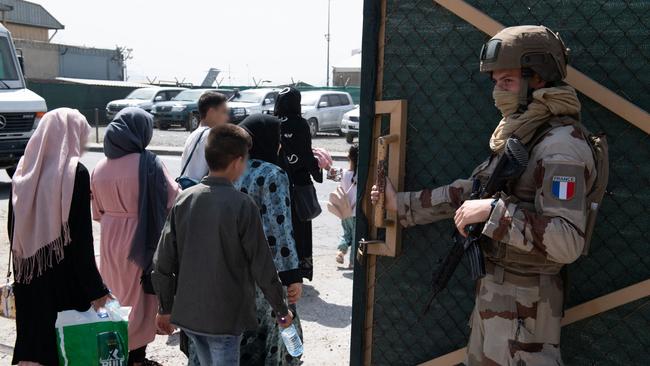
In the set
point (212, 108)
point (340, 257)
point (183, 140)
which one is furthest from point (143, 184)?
point (183, 140)

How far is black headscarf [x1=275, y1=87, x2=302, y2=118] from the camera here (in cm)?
492

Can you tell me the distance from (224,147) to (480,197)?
109 centimetres

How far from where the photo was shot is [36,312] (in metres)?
3.08

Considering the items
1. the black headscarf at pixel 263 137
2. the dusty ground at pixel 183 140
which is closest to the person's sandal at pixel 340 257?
the black headscarf at pixel 263 137

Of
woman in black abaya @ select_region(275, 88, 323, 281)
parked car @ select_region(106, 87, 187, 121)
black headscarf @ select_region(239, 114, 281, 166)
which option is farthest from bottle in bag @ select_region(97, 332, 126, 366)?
parked car @ select_region(106, 87, 187, 121)

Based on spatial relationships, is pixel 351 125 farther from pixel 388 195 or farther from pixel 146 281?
pixel 388 195

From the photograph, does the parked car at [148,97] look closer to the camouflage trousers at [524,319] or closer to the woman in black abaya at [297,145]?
the woman in black abaya at [297,145]

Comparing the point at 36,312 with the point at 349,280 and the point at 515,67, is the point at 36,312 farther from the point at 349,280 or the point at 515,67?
the point at 349,280

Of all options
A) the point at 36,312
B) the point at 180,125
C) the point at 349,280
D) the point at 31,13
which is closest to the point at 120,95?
the point at 180,125

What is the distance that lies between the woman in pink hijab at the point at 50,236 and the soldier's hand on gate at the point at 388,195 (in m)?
1.36

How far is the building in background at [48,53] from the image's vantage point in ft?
125

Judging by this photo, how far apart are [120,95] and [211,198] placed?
2933 centimetres

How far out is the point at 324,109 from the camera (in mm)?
21688

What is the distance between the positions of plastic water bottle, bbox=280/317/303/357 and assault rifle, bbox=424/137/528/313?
Result: 105 centimetres
